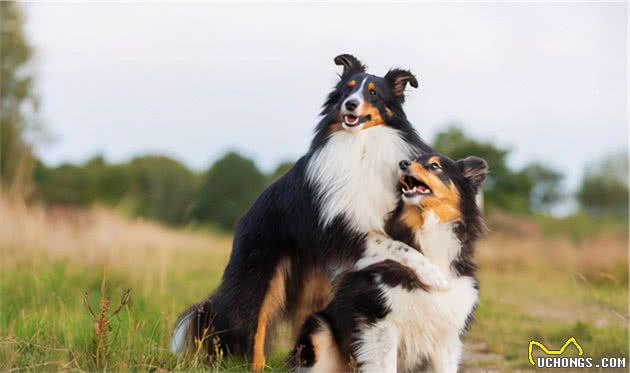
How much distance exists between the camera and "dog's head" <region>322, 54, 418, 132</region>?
5.32 m

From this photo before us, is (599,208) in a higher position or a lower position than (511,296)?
higher

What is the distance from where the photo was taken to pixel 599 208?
24.5 meters

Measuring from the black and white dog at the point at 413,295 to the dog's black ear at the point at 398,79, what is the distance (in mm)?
638

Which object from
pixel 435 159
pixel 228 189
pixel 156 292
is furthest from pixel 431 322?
pixel 228 189

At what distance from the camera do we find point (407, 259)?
5.01 meters

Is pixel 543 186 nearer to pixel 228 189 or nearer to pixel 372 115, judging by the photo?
pixel 228 189

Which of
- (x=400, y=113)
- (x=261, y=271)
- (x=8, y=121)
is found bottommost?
(x=261, y=271)

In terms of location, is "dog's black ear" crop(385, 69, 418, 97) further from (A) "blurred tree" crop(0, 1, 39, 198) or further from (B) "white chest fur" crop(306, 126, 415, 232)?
(A) "blurred tree" crop(0, 1, 39, 198)

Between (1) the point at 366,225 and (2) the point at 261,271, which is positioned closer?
(1) the point at 366,225

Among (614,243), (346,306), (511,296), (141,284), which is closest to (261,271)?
(346,306)

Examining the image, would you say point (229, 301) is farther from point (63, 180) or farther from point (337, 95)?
point (63, 180)

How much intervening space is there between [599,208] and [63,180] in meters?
17.2

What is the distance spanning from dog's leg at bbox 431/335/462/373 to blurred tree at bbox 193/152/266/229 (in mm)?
12841

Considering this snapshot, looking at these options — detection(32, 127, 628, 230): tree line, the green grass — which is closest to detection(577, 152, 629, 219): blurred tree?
detection(32, 127, 628, 230): tree line
